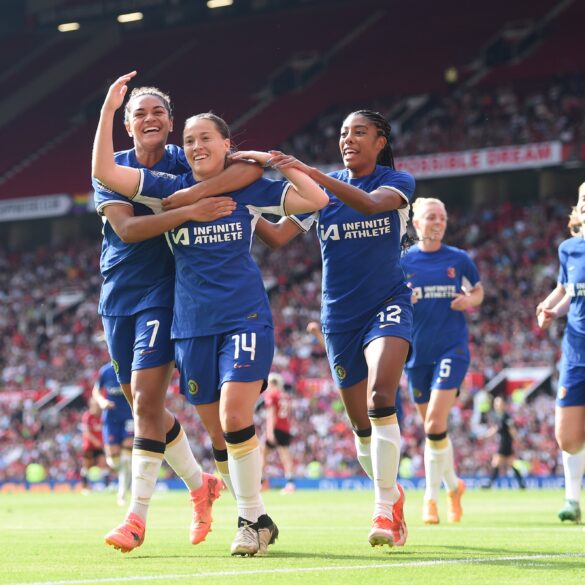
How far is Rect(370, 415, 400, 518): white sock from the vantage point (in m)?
7.49

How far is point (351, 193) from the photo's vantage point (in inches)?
293

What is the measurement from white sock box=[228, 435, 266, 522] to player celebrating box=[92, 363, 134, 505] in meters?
12.6

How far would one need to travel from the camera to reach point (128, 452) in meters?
20.3

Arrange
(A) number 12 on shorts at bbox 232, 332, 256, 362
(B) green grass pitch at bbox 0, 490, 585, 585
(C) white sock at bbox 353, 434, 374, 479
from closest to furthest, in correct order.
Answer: (B) green grass pitch at bbox 0, 490, 585, 585, (A) number 12 on shorts at bbox 232, 332, 256, 362, (C) white sock at bbox 353, 434, 374, 479

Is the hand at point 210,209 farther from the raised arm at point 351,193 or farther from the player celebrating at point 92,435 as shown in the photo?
the player celebrating at point 92,435

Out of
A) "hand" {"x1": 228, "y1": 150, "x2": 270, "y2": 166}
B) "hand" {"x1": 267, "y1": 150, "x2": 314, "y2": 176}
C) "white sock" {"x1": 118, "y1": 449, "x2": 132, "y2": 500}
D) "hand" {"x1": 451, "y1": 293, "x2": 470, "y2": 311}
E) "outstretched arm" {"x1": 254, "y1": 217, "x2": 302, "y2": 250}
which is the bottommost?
"white sock" {"x1": 118, "y1": 449, "x2": 132, "y2": 500}

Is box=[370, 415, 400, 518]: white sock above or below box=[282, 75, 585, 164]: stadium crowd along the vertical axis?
below

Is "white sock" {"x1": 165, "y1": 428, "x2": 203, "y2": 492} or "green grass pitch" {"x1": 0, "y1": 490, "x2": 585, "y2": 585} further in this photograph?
"white sock" {"x1": 165, "y1": 428, "x2": 203, "y2": 492}

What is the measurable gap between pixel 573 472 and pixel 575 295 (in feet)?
5.01

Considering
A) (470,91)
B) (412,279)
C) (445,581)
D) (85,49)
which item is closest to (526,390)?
(470,91)

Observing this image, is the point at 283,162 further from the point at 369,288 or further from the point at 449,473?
the point at 449,473

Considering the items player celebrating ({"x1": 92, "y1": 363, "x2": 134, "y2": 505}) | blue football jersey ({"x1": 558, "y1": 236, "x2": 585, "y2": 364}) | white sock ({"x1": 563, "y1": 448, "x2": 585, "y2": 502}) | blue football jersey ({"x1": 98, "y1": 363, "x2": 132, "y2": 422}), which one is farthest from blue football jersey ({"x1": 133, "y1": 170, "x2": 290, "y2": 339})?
blue football jersey ({"x1": 98, "y1": 363, "x2": 132, "y2": 422})

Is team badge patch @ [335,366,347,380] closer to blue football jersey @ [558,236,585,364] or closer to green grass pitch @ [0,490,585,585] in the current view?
green grass pitch @ [0,490,585,585]

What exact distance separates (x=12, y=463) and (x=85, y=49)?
19260mm
